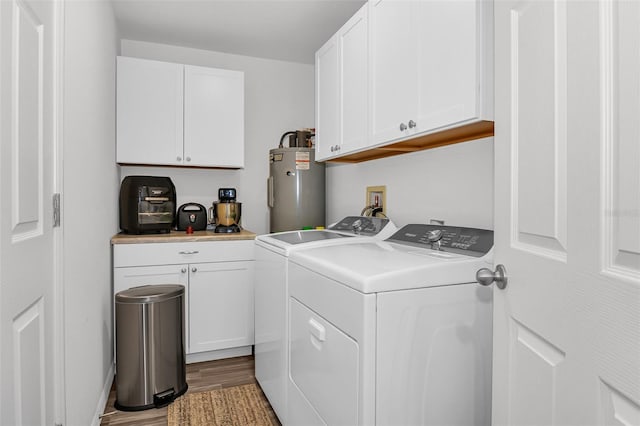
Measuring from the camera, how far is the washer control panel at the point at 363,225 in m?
2.16

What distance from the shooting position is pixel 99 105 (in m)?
2.15

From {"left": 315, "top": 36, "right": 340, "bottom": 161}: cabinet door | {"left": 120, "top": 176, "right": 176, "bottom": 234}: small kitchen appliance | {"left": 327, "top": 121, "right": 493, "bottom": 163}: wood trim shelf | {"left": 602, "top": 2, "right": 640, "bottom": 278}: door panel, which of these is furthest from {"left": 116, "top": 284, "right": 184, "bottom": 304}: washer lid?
{"left": 602, "top": 2, "right": 640, "bottom": 278}: door panel

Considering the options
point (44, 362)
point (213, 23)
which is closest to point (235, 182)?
point (213, 23)

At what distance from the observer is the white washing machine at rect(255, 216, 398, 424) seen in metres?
1.86

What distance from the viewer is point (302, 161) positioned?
3.04m

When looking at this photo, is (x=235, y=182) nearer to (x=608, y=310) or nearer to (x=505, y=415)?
(x=505, y=415)

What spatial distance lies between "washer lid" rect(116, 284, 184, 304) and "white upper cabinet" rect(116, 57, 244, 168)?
991mm

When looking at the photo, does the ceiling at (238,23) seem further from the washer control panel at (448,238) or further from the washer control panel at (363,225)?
the washer control panel at (448,238)

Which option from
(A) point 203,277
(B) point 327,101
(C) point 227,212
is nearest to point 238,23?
(B) point 327,101

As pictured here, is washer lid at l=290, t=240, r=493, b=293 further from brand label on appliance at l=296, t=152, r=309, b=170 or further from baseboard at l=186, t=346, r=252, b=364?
baseboard at l=186, t=346, r=252, b=364

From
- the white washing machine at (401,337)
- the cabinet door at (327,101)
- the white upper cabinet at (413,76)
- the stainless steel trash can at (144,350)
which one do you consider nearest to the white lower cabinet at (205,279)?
the stainless steel trash can at (144,350)

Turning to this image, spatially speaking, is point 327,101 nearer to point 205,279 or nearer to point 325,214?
point 325,214

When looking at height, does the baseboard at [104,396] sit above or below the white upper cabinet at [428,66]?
below

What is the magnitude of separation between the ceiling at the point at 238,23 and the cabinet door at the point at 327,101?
0.33 metres
